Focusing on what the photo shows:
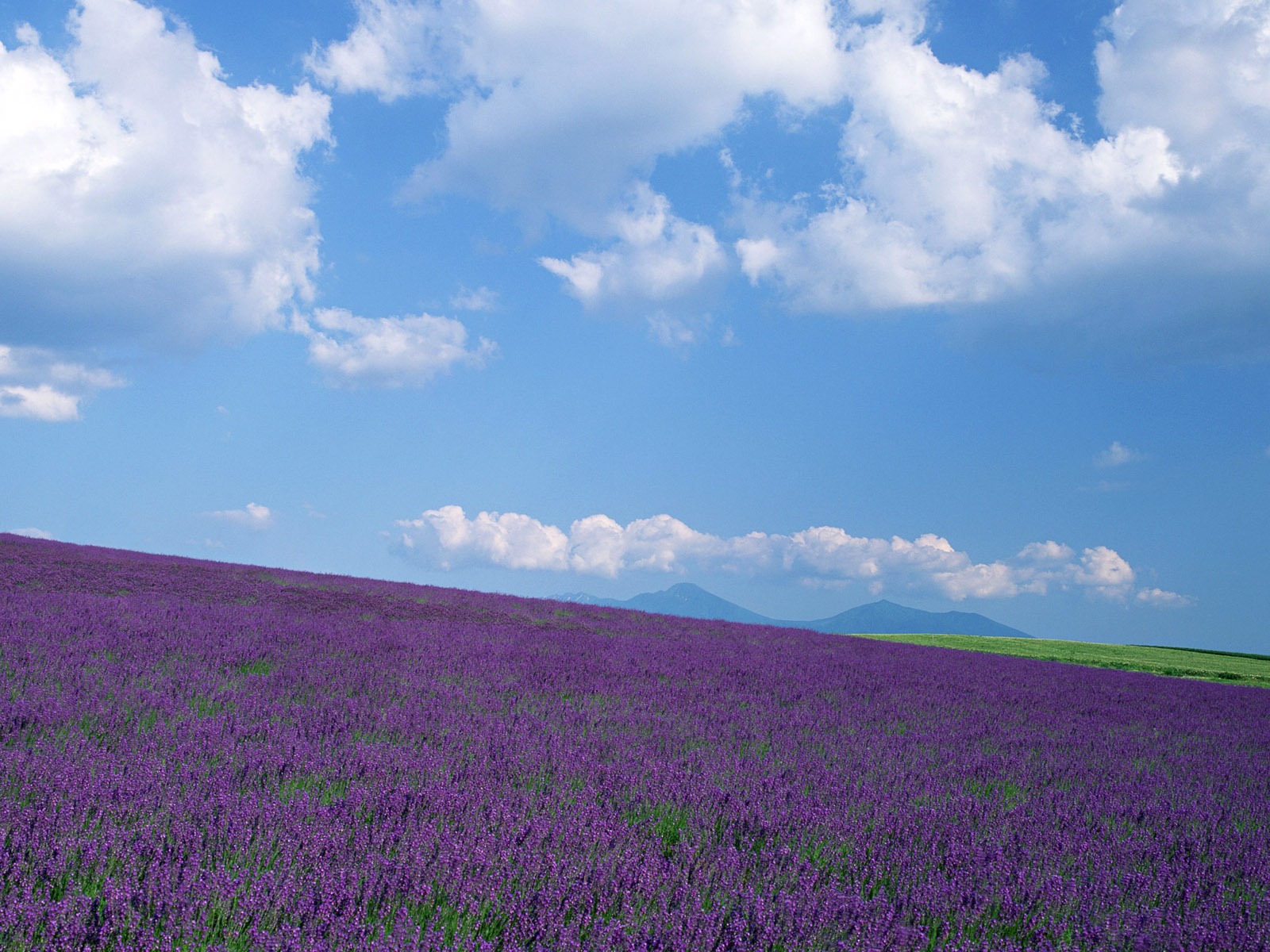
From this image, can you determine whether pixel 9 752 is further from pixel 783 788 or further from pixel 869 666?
pixel 869 666

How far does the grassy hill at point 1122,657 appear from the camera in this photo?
1795 centimetres

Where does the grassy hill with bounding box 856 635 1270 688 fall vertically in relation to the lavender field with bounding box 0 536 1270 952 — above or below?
below

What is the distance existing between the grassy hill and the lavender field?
1258 centimetres

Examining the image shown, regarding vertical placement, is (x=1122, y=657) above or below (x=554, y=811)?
below

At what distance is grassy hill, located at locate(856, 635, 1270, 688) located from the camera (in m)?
18.0

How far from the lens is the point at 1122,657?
21.5m

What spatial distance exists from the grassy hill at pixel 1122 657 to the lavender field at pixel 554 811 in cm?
1258

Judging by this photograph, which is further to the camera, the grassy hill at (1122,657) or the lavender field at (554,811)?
the grassy hill at (1122,657)

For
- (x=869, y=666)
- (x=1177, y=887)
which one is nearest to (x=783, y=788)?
(x=1177, y=887)

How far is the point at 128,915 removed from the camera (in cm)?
196

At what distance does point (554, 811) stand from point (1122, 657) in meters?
24.0

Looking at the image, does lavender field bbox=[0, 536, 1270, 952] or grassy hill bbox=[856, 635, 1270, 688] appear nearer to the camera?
lavender field bbox=[0, 536, 1270, 952]

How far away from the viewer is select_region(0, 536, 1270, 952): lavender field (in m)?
2.18

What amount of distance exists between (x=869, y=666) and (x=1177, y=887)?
7655 mm
